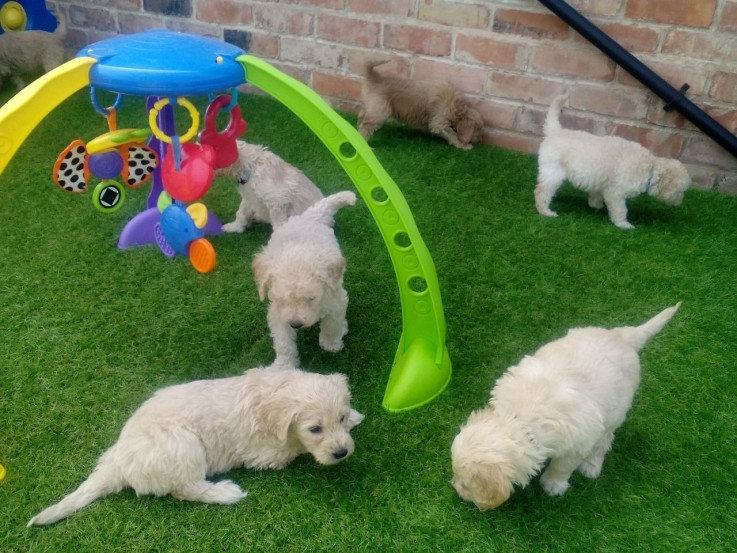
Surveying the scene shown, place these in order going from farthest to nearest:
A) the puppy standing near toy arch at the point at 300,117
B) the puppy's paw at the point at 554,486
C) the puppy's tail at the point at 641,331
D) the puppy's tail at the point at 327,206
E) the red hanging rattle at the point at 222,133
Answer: the puppy's tail at the point at 327,206 < the red hanging rattle at the point at 222,133 < the puppy's tail at the point at 641,331 < the puppy's paw at the point at 554,486 < the puppy standing near toy arch at the point at 300,117

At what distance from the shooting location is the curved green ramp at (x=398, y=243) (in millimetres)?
2430

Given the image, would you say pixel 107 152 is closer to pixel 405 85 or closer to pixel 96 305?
pixel 96 305

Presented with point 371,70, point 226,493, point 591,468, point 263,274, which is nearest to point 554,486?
point 591,468

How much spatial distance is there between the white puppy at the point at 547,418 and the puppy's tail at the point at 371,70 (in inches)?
124

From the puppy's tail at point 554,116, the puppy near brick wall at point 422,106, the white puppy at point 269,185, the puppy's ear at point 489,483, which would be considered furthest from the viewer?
the puppy near brick wall at point 422,106

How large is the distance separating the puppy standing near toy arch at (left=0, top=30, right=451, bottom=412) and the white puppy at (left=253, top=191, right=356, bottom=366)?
0.34 meters

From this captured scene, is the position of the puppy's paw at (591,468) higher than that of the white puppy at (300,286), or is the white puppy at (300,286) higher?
the white puppy at (300,286)

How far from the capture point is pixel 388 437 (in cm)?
257

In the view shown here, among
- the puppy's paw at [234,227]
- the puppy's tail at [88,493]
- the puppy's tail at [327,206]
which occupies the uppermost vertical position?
the puppy's tail at [327,206]

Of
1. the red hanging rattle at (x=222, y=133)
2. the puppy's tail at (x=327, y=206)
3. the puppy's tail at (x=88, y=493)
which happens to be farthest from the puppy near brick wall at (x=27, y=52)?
the puppy's tail at (x=88, y=493)

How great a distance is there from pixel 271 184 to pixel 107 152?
3.34 ft

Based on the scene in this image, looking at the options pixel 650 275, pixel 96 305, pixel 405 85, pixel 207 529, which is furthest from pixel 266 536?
pixel 405 85

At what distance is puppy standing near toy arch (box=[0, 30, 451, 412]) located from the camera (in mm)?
2186

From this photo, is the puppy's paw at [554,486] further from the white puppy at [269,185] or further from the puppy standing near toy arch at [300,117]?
the white puppy at [269,185]
